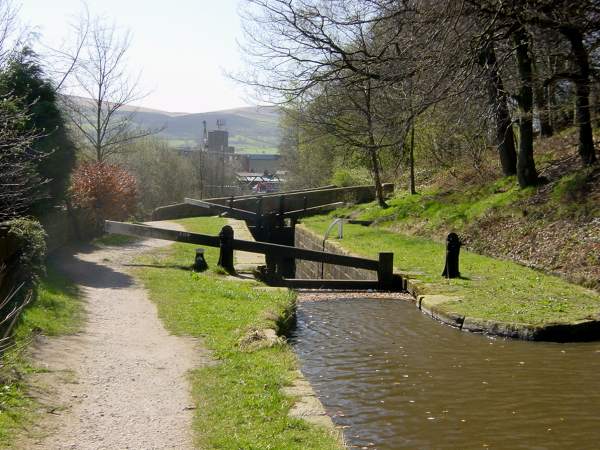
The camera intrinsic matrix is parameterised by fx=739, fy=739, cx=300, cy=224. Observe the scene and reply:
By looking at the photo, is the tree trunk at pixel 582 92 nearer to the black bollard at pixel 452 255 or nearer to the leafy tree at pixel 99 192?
the black bollard at pixel 452 255

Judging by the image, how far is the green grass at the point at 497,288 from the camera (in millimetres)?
11664

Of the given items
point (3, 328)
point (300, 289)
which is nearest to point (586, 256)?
point (300, 289)

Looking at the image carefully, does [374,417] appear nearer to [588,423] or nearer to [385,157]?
[588,423]

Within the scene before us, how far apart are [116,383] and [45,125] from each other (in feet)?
32.5

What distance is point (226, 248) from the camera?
16.3 metres

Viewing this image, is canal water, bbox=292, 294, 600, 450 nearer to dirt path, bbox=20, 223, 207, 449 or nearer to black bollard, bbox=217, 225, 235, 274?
dirt path, bbox=20, 223, 207, 449

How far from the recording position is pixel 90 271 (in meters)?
15.8

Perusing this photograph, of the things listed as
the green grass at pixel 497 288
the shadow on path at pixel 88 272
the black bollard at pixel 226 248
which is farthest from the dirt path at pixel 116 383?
the green grass at pixel 497 288

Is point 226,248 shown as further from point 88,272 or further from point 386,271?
point 386,271

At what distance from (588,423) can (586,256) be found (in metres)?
8.23

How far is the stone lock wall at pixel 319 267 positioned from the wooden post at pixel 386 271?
1.13 m

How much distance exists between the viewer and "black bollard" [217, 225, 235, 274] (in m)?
16.2

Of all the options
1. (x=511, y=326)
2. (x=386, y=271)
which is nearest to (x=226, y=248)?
(x=386, y=271)

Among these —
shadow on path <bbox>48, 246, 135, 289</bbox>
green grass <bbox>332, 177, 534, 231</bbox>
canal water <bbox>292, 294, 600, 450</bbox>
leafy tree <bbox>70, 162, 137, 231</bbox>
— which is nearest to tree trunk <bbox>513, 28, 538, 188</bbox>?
green grass <bbox>332, 177, 534, 231</bbox>
